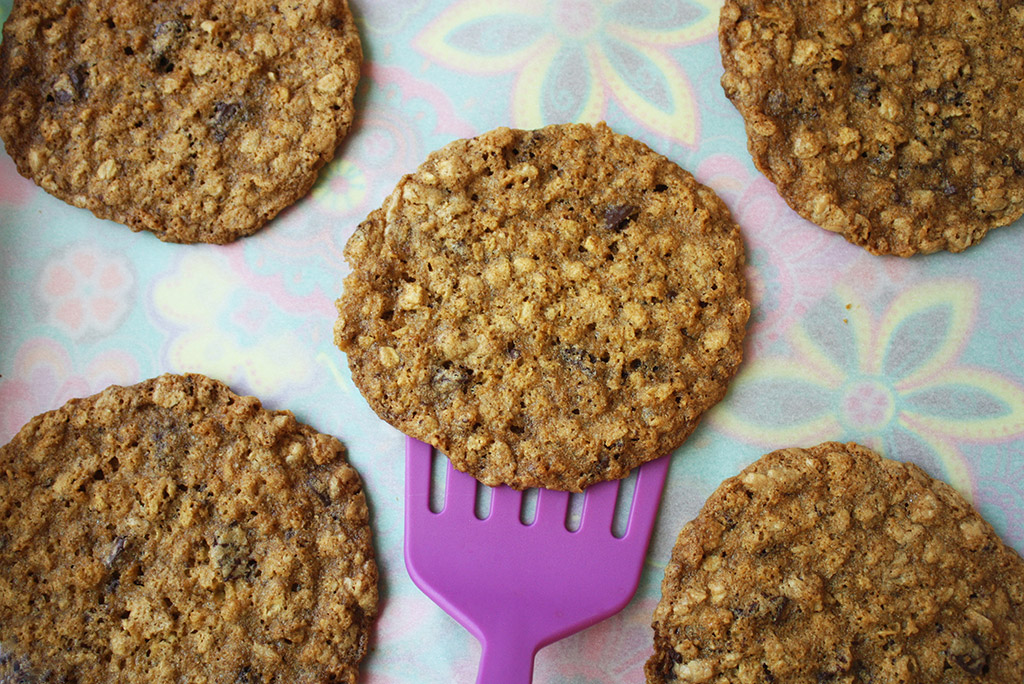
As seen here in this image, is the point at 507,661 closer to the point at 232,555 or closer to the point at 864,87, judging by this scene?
the point at 232,555

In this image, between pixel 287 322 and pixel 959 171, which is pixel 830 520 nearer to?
pixel 959 171

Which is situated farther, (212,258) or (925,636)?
(212,258)

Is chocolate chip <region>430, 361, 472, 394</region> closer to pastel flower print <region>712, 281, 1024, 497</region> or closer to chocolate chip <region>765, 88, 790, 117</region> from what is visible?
pastel flower print <region>712, 281, 1024, 497</region>

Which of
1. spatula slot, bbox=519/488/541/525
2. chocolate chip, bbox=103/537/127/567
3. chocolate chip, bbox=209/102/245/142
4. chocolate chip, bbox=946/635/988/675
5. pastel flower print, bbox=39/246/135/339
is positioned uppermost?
chocolate chip, bbox=209/102/245/142

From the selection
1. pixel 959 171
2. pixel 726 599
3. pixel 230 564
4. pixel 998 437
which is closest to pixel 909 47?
pixel 959 171

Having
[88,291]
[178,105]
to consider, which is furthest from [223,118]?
[88,291]

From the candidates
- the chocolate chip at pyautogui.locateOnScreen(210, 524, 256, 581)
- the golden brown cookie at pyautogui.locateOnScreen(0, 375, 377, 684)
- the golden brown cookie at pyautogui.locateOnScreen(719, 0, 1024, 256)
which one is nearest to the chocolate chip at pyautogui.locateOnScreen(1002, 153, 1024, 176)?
the golden brown cookie at pyautogui.locateOnScreen(719, 0, 1024, 256)
